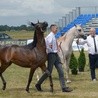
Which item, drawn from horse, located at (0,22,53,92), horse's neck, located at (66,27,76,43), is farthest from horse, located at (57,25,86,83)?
horse, located at (0,22,53,92)

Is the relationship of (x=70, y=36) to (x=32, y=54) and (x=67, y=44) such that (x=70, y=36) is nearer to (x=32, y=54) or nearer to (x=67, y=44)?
(x=67, y=44)

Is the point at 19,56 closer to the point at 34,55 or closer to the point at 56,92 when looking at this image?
the point at 34,55

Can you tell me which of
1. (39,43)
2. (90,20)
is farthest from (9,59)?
(90,20)

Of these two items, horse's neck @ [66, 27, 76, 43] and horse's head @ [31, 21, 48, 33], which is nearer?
horse's head @ [31, 21, 48, 33]

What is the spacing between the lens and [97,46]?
583 inches

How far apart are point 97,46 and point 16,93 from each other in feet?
14.2

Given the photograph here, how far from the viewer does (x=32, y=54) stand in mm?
11914

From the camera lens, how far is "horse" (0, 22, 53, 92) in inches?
464

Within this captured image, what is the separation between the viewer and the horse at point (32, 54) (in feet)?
38.7

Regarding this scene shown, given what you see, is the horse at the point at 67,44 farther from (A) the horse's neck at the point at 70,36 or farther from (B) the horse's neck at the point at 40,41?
(B) the horse's neck at the point at 40,41

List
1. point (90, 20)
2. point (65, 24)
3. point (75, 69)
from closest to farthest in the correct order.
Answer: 1. point (75, 69)
2. point (65, 24)
3. point (90, 20)

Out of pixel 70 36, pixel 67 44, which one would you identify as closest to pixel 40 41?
pixel 67 44

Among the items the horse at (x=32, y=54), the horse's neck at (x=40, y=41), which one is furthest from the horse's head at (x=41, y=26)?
the horse's neck at (x=40, y=41)

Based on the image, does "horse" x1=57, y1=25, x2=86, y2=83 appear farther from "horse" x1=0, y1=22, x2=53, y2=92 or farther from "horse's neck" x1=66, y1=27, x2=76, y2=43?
"horse" x1=0, y1=22, x2=53, y2=92
